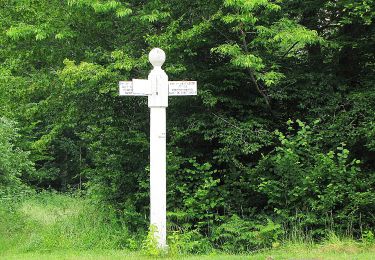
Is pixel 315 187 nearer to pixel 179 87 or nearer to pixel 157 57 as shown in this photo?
pixel 179 87

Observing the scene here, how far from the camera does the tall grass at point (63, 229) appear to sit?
8.68 m

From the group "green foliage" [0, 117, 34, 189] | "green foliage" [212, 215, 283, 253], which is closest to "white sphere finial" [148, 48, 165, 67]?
"green foliage" [212, 215, 283, 253]

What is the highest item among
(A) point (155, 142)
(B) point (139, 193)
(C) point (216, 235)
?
(A) point (155, 142)

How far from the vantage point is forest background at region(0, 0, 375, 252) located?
30.0 feet

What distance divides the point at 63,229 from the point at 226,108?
404 cm

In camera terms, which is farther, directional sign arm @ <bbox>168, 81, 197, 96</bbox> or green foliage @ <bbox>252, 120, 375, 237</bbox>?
green foliage @ <bbox>252, 120, 375, 237</bbox>

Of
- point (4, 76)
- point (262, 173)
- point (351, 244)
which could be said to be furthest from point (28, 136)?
point (351, 244)

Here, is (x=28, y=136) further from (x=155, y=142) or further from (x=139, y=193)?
(x=155, y=142)

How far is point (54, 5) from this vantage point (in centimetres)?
1116

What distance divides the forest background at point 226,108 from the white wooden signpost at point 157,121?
3.91ft

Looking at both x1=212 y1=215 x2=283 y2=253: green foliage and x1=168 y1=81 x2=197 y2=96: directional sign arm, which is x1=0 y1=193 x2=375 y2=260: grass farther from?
x1=168 y1=81 x2=197 y2=96: directional sign arm

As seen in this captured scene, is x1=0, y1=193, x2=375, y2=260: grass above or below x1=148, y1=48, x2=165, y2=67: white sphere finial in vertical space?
below

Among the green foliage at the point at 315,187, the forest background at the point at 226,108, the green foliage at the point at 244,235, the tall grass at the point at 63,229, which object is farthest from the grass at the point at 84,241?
the green foliage at the point at 315,187

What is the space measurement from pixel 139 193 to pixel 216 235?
173cm
